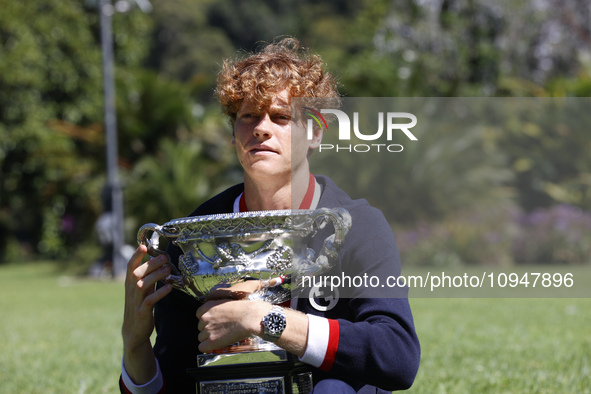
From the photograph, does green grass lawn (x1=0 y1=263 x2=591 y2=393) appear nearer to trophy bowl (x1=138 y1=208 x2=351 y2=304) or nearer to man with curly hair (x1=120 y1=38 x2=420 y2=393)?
man with curly hair (x1=120 y1=38 x2=420 y2=393)

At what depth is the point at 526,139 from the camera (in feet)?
40.4

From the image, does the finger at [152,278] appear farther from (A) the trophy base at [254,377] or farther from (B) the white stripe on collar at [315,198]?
(B) the white stripe on collar at [315,198]

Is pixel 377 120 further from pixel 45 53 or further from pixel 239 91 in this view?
pixel 45 53

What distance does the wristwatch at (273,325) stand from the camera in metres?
1.57

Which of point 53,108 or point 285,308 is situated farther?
point 53,108

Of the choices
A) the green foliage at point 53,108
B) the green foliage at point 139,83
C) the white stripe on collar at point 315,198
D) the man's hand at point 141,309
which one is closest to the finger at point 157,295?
the man's hand at point 141,309

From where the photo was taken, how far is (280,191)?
1934 mm

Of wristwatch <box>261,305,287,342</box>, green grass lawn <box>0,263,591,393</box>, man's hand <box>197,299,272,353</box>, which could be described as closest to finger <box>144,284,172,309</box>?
man's hand <box>197,299,272,353</box>

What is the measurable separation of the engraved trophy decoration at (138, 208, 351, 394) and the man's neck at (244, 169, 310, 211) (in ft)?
0.65

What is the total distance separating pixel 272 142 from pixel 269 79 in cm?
17

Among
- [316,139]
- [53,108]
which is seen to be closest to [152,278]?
[316,139]

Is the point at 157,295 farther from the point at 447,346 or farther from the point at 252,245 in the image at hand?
the point at 447,346

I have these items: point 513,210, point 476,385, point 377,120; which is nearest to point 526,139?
point 513,210

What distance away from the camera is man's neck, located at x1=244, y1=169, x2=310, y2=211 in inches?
75.3
